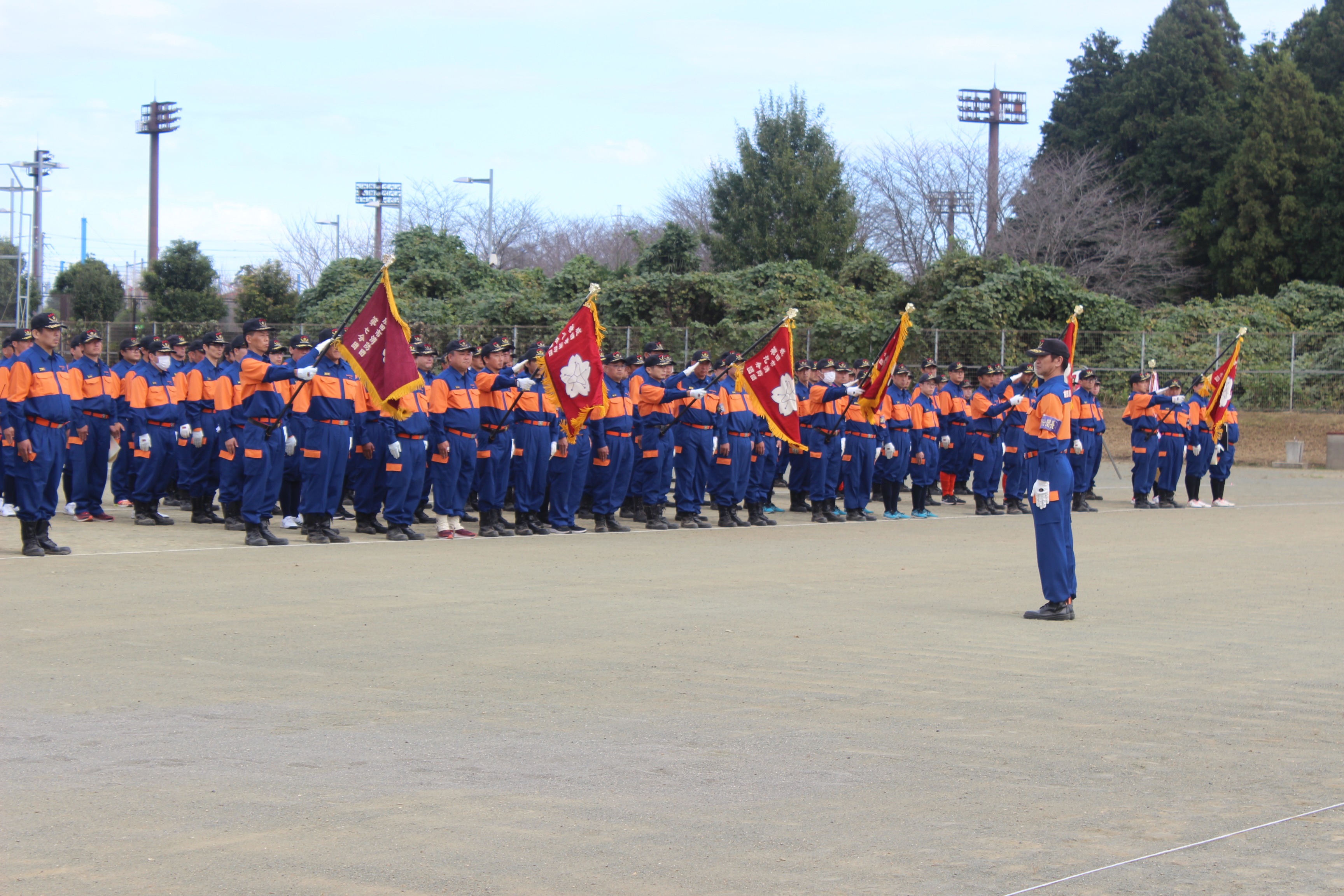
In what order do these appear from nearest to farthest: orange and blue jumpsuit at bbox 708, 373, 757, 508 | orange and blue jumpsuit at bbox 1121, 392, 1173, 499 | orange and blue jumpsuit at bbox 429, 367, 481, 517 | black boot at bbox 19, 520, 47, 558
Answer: black boot at bbox 19, 520, 47, 558 → orange and blue jumpsuit at bbox 429, 367, 481, 517 → orange and blue jumpsuit at bbox 708, 373, 757, 508 → orange and blue jumpsuit at bbox 1121, 392, 1173, 499

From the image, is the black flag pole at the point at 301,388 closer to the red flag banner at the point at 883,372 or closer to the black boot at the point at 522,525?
the black boot at the point at 522,525

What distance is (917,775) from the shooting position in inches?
228

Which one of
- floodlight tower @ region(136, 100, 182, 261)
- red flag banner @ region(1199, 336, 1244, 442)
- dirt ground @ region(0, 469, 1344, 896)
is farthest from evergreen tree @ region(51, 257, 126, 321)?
dirt ground @ region(0, 469, 1344, 896)

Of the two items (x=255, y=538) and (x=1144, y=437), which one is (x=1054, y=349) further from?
(x=1144, y=437)

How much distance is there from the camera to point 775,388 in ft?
58.7

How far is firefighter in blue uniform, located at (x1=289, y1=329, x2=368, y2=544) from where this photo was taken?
48.8 ft

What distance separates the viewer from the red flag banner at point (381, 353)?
14750mm

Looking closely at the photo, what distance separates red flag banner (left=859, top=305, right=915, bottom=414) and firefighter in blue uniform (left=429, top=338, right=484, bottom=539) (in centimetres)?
544

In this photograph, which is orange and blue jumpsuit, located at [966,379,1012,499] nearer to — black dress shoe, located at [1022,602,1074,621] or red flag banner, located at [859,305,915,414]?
red flag banner, located at [859,305,915,414]

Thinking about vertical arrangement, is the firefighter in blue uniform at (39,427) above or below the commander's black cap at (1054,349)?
below

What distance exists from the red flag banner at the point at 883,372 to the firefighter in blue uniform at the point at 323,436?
6889 millimetres

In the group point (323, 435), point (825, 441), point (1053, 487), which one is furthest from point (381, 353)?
point (1053, 487)

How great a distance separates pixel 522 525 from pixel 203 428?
408cm

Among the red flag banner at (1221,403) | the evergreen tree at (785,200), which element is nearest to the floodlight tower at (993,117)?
the evergreen tree at (785,200)
